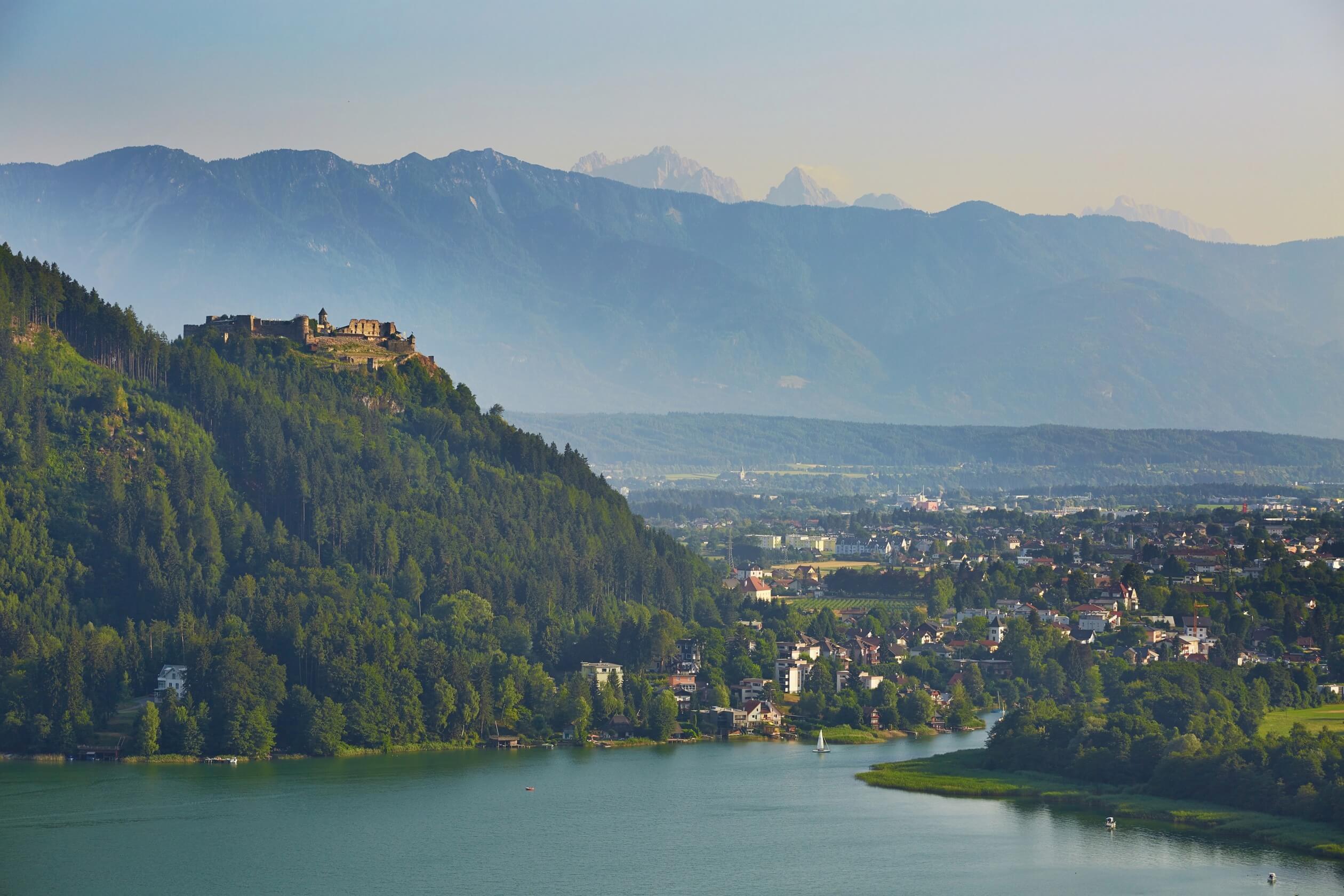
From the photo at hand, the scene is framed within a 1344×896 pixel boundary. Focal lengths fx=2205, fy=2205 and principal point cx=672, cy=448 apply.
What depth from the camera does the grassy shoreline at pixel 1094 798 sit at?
178 ft

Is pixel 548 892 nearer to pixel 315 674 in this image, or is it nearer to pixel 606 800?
pixel 606 800

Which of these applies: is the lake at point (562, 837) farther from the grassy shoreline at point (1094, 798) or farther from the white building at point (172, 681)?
the white building at point (172, 681)

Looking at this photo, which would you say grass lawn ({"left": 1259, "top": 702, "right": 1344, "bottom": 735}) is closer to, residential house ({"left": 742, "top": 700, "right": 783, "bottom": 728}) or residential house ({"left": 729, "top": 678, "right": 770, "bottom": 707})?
residential house ({"left": 742, "top": 700, "right": 783, "bottom": 728})

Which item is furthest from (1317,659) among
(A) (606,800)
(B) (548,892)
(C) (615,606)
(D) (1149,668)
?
(B) (548,892)

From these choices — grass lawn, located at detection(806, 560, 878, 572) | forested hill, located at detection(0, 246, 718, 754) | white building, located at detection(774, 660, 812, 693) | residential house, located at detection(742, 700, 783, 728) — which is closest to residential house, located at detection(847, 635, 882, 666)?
white building, located at detection(774, 660, 812, 693)

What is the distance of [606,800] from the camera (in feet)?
201

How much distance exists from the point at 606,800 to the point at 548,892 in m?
11.8

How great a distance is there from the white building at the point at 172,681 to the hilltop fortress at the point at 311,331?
30.4 meters

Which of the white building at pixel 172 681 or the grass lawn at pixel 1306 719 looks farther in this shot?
the white building at pixel 172 681

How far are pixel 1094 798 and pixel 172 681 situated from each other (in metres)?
29.9

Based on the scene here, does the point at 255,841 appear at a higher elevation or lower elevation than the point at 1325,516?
lower

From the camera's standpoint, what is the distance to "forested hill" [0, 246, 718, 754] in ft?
234

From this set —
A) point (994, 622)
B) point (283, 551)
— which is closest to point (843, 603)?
point (994, 622)

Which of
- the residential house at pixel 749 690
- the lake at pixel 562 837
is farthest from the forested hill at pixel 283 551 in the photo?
the lake at pixel 562 837
